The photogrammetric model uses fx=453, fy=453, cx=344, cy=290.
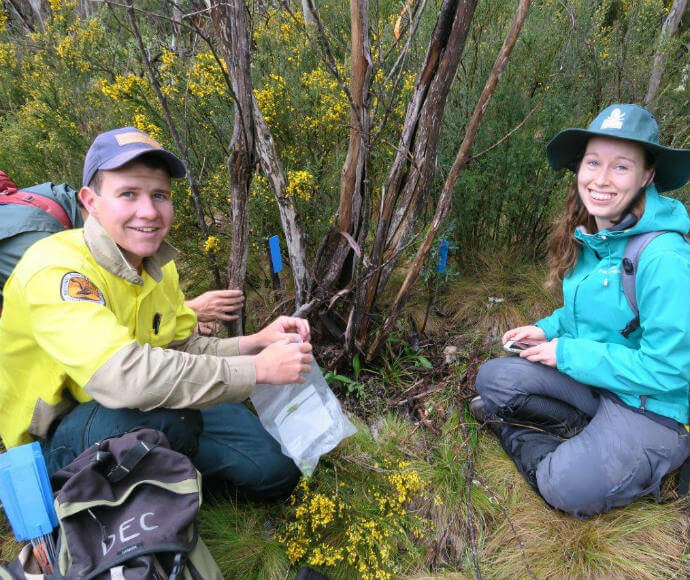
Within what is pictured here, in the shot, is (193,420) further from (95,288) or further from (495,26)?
(495,26)

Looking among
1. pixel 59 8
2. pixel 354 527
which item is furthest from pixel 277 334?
pixel 59 8

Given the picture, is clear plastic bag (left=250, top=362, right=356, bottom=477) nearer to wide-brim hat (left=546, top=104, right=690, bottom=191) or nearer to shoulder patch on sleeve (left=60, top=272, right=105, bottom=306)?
shoulder patch on sleeve (left=60, top=272, right=105, bottom=306)

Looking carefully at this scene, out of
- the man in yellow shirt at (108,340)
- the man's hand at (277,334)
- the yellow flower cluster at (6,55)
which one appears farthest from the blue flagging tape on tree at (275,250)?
the yellow flower cluster at (6,55)

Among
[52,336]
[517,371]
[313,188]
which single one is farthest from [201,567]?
[313,188]

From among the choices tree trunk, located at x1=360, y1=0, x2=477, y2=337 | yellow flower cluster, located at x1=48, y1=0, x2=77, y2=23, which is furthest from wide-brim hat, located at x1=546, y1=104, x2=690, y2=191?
yellow flower cluster, located at x1=48, y1=0, x2=77, y2=23

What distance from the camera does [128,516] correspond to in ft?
3.91

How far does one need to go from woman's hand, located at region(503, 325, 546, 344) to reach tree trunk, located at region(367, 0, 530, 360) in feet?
1.80

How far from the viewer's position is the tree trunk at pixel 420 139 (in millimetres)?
1756

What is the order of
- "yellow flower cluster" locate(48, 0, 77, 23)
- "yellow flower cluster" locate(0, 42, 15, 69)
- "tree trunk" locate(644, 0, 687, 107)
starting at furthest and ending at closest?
"yellow flower cluster" locate(0, 42, 15, 69) < "yellow flower cluster" locate(48, 0, 77, 23) < "tree trunk" locate(644, 0, 687, 107)

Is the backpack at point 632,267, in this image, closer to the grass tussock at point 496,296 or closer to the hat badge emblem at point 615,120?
the hat badge emblem at point 615,120

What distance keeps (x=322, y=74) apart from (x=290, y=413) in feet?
6.79

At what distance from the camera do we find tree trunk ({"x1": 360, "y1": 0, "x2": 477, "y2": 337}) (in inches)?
69.1

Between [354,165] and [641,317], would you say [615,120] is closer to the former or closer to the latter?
[641,317]

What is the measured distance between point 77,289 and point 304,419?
0.99m
